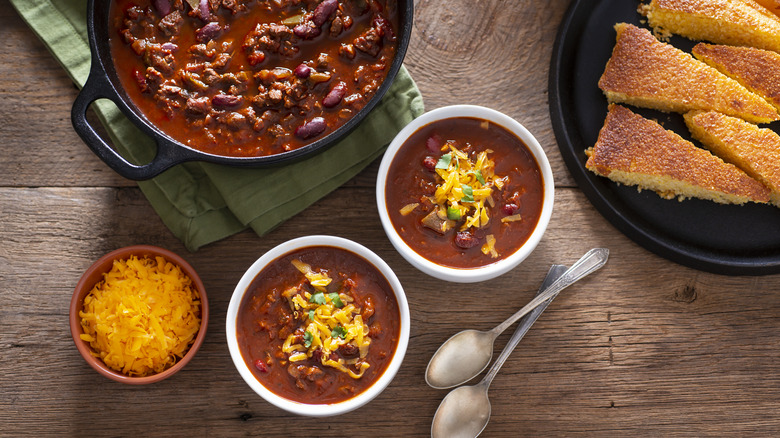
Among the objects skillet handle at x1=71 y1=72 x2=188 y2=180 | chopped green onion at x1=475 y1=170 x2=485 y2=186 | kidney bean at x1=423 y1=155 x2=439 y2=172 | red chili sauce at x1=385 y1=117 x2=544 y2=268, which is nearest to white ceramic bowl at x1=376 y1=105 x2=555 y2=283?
red chili sauce at x1=385 y1=117 x2=544 y2=268

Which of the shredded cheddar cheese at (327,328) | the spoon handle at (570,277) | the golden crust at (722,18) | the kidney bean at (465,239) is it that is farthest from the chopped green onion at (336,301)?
the golden crust at (722,18)

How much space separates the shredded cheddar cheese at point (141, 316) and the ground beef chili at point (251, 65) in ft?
2.10

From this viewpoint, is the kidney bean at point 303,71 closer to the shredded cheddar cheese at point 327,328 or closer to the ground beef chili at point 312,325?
the ground beef chili at point 312,325

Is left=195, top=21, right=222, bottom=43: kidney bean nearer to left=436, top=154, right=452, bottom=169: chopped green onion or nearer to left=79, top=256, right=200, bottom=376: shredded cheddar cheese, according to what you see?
left=79, top=256, right=200, bottom=376: shredded cheddar cheese

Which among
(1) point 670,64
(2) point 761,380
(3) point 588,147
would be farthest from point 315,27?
(2) point 761,380

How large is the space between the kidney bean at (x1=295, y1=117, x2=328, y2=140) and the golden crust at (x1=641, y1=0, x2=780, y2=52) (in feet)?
5.90

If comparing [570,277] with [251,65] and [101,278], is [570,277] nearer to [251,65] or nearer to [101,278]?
[251,65]

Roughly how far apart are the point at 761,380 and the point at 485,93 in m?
2.01

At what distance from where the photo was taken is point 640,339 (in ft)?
10.9

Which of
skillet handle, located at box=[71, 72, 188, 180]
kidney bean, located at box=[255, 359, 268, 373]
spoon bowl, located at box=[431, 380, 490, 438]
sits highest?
skillet handle, located at box=[71, 72, 188, 180]

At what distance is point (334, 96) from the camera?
2836mm

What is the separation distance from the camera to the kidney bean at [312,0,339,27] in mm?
2871

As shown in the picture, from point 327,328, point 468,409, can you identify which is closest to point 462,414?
point 468,409

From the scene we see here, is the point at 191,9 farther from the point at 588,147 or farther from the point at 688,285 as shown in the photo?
the point at 688,285
